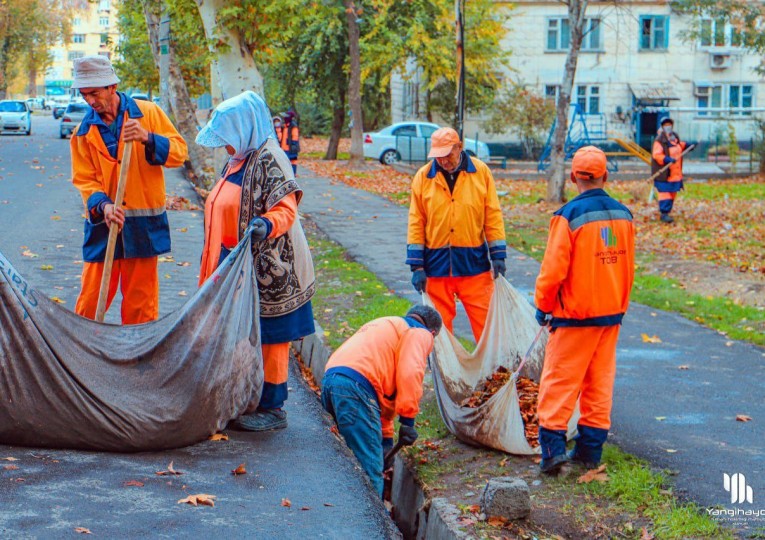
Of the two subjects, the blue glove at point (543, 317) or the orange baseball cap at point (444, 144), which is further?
the orange baseball cap at point (444, 144)

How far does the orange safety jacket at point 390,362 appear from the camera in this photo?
5.59 m

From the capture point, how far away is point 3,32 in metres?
56.7

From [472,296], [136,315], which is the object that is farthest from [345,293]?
[136,315]

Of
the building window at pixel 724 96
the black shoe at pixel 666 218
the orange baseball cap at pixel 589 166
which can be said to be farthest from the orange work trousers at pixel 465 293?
the building window at pixel 724 96

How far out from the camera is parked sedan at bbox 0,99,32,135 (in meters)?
41.5

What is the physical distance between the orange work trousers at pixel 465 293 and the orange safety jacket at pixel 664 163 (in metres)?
10.9

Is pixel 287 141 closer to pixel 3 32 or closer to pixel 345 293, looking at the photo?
pixel 345 293

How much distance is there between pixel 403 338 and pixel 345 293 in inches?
196

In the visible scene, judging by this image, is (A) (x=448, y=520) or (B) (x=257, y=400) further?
(B) (x=257, y=400)

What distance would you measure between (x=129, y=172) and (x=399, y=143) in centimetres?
2753

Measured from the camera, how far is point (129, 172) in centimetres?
582

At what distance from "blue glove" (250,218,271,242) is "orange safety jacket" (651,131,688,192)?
511 inches

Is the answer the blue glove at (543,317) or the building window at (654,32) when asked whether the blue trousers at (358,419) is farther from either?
the building window at (654,32)

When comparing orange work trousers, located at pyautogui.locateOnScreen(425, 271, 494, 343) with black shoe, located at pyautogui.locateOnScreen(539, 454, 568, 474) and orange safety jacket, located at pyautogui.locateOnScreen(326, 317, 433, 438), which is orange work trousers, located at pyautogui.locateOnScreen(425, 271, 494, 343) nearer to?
orange safety jacket, located at pyautogui.locateOnScreen(326, 317, 433, 438)
